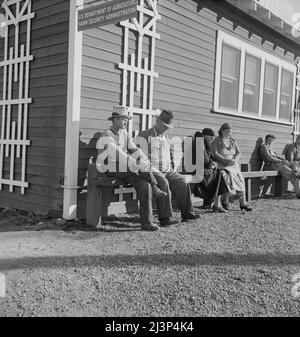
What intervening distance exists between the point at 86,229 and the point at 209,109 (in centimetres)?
391

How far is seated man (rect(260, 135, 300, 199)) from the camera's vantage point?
9500mm

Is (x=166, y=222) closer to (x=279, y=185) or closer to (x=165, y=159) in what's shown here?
(x=165, y=159)

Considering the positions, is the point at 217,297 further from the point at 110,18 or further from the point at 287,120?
the point at 287,120

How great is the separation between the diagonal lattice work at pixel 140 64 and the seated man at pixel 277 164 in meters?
3.84

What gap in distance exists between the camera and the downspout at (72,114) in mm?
5590

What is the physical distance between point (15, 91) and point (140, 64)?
2.01 meters

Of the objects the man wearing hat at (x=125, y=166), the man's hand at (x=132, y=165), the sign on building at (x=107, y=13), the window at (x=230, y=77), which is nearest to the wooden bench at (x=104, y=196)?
the man wearing hat at (x=125, y=166)

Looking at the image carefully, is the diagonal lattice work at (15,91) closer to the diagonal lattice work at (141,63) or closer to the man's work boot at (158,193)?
the diagonal lattice work at (141,63)

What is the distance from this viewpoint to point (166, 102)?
7156 mm

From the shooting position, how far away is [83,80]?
5730 mm

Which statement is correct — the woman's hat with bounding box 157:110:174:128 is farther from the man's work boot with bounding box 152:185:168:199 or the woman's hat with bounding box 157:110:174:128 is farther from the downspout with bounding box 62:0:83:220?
the downspout with bounding box 62:0:83:220

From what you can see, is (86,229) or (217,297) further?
(86,229)

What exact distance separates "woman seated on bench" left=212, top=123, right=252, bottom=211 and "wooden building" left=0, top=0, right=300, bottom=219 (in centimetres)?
76

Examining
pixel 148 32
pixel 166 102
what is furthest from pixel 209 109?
pixel 148 32
